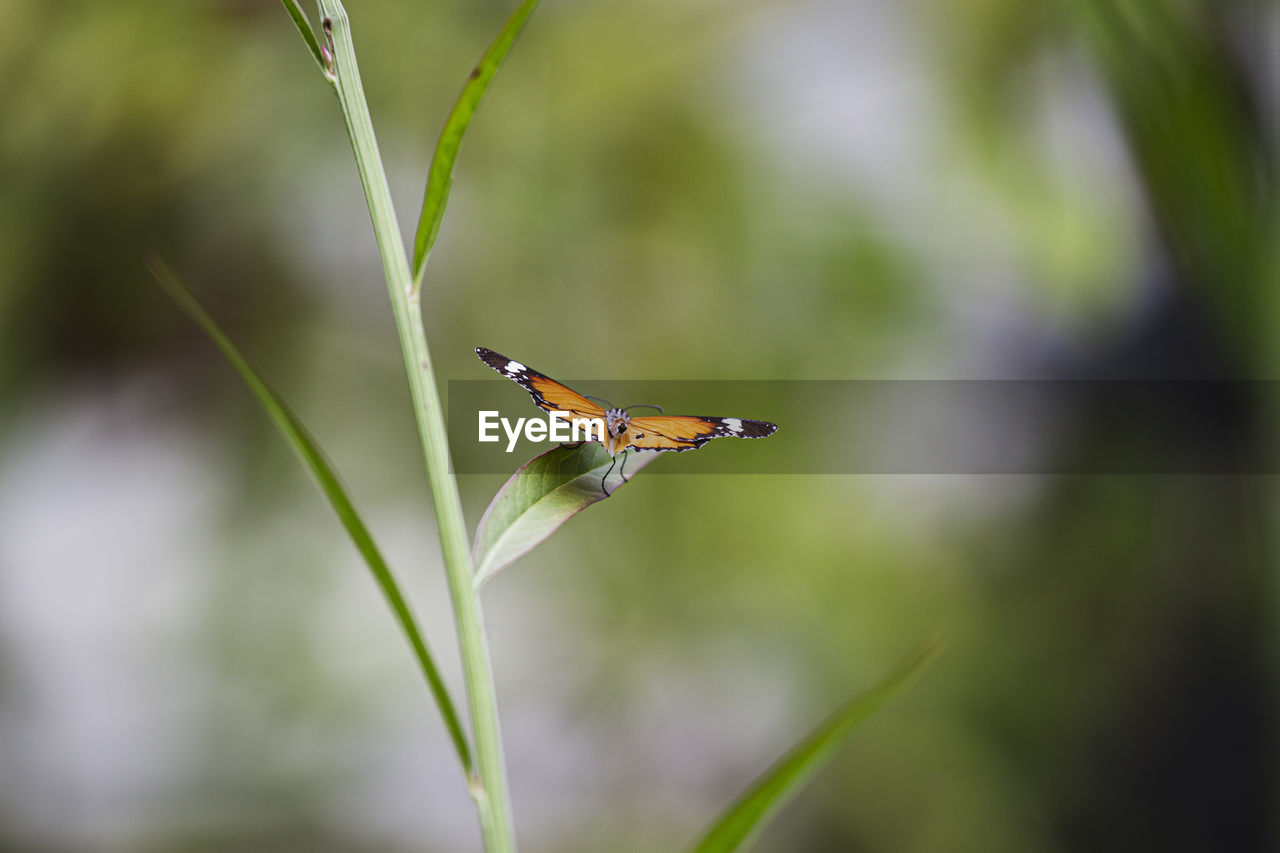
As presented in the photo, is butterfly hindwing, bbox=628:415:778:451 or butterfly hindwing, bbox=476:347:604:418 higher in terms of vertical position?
butterfly hindwing, bbox=476:347:604:418

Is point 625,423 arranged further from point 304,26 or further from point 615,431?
point 304,26

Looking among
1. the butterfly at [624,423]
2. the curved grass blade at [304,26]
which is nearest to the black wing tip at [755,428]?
the butterfly at [624,423]

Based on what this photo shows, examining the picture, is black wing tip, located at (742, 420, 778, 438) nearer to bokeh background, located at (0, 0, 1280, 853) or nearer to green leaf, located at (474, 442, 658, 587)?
green leaf, located at (474, 442, 658, 587)

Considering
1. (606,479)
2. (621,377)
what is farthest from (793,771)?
(621,377)

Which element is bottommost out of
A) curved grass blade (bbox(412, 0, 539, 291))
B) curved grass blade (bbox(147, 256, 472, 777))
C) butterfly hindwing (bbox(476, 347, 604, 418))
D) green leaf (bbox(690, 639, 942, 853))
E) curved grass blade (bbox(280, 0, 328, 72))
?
green leaf (bbox(690, 639, 942, 853))

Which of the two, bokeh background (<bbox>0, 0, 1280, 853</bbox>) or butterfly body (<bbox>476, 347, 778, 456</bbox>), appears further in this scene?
bokeh background (<bbox>0, 0, 1280, 853</bbox>)

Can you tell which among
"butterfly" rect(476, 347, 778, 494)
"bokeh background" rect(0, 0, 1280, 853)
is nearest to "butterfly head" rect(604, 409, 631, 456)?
"butterfly" rect(476, 347, 778, 494)
